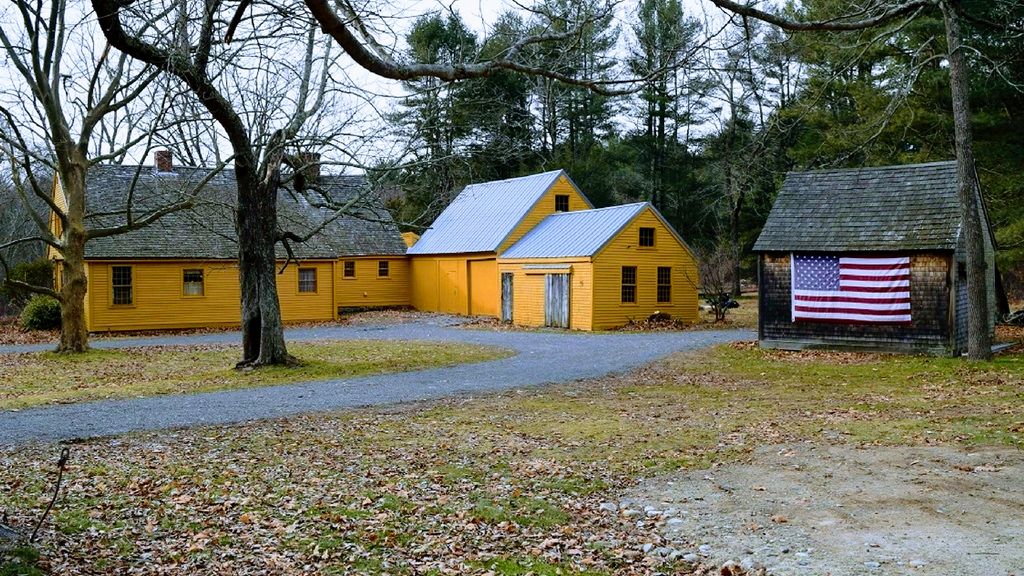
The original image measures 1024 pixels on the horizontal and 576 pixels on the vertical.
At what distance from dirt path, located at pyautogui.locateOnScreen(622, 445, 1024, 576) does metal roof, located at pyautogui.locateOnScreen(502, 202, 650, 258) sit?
2163 centimetres

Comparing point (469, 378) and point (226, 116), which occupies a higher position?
point (226, 116)

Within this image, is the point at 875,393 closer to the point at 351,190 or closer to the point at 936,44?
the point at 936,44

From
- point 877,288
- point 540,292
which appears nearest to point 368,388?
point 877,288

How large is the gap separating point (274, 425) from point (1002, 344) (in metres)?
18.5

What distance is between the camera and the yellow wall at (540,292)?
3077 centimetres

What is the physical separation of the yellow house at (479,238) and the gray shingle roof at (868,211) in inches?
567

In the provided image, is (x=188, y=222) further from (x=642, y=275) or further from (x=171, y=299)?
(x=642, y=275)

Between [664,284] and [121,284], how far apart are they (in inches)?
773

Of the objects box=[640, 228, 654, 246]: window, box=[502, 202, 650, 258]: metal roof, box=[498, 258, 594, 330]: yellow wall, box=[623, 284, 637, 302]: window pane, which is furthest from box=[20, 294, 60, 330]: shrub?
box=[640, 228, 654, 246]: window

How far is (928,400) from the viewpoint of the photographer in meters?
13.8

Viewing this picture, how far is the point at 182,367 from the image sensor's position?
20172mm

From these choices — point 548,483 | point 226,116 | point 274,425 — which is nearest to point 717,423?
point 548,483

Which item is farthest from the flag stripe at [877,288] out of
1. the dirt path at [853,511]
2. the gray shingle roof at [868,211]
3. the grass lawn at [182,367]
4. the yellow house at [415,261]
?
the dirt path at [853,511]

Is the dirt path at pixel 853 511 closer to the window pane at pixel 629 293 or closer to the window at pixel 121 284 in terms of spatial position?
the window pane at pixel 629 293
